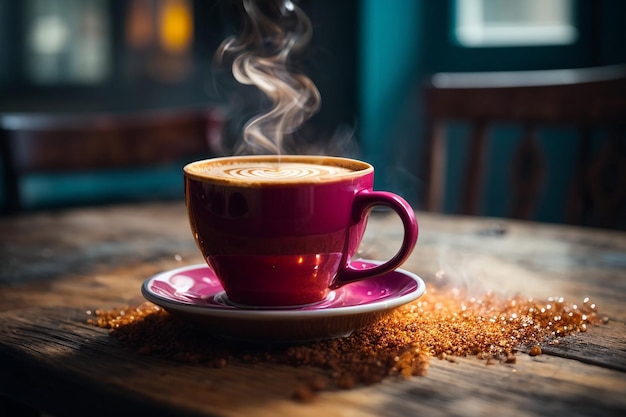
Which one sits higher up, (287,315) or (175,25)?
(175,25)

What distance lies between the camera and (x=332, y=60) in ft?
11.6

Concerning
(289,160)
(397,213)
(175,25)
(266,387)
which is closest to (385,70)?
(175,25)

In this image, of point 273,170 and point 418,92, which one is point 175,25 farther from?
point 273,170

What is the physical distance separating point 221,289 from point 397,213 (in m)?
0.21

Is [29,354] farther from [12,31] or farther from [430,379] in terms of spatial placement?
[12,31]

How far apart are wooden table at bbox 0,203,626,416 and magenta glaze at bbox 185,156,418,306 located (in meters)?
0.09

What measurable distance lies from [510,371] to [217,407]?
23cm

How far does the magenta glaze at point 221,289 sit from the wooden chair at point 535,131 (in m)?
0.85

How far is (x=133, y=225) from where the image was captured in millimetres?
1290

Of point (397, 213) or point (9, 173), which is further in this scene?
point (9, 173)

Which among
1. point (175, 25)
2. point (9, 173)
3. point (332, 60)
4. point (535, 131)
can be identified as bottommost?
point (9, 173)

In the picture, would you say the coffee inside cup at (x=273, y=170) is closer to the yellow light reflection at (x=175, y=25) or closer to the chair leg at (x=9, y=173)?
the chair leg at (x=9, y=173)

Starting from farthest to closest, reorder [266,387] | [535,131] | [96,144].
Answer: [96,144]
[535,131]
[266,387]

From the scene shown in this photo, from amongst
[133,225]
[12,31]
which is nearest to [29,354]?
[133,225]
